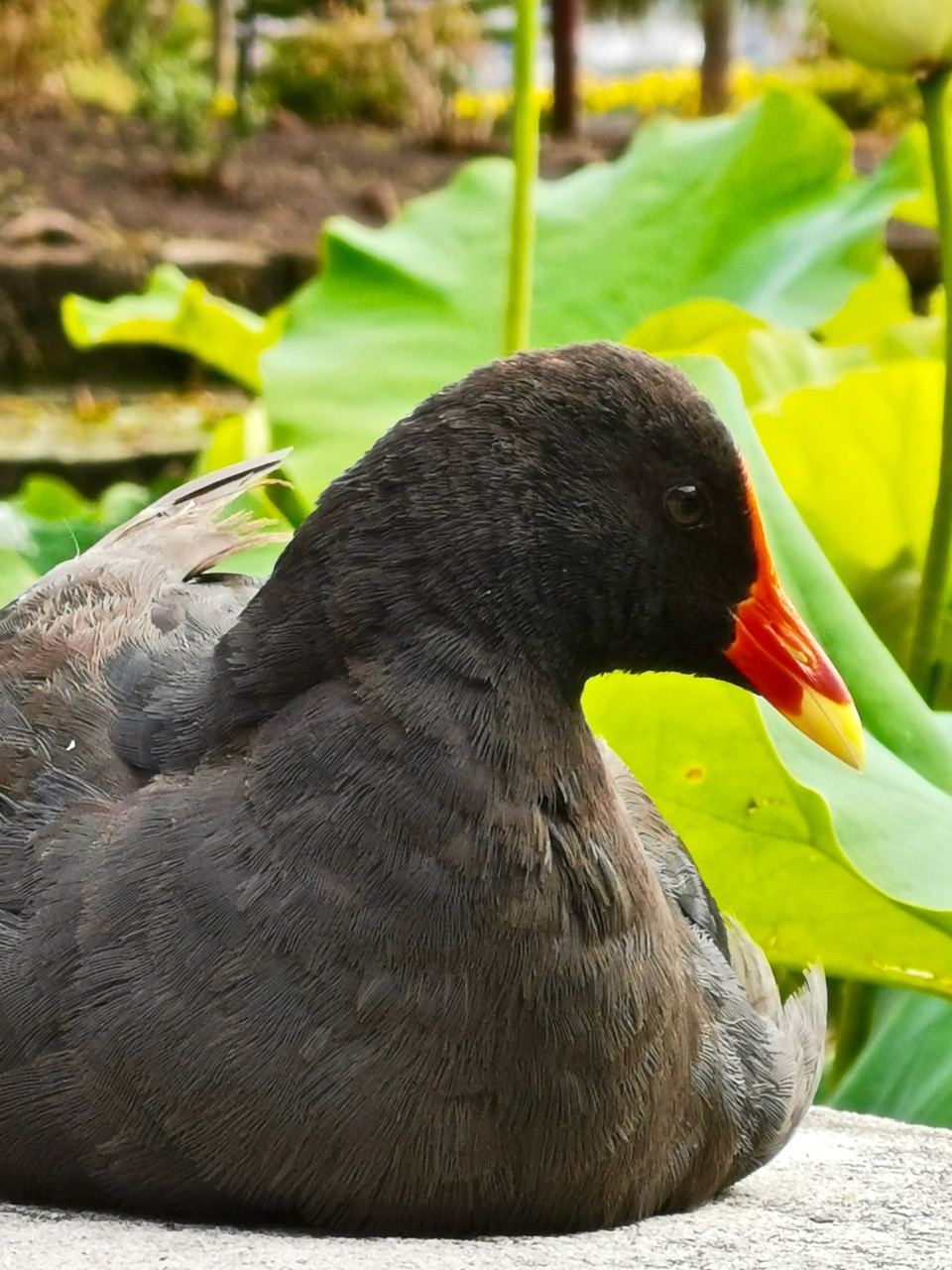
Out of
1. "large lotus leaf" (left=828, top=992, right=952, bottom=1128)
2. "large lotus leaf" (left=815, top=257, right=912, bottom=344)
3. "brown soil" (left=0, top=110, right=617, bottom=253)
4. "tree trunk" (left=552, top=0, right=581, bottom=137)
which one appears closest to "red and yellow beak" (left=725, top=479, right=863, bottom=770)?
"large lotus leaf" (left=828, top=992, right=952, bottom=1128)

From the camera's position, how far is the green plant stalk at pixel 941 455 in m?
2.47

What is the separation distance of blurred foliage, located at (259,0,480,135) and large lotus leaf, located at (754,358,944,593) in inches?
356

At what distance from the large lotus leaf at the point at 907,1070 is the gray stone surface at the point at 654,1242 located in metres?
0.43

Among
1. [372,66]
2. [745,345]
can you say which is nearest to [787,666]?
[745,345]

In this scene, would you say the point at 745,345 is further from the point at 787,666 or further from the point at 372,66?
the point at 372,66

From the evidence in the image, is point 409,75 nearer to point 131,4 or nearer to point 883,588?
point 131,4

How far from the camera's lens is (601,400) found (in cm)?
167

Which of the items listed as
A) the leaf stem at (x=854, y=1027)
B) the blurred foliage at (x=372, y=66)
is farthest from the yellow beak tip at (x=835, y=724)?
the blurred foliage at (x=372, y=66)

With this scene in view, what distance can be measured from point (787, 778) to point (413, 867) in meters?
0.59

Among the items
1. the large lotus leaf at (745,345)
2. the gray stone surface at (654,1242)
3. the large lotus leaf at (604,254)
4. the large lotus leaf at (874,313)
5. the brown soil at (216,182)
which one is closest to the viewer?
the gray stone surface at (654,1242)

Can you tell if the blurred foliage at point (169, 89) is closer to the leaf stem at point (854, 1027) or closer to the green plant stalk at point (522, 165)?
the green plant stalk at point (522, 165)

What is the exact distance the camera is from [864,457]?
2.74 metres

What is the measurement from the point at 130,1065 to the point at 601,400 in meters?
0.69

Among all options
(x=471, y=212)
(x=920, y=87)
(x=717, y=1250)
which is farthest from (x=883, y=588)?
(x=717, y=1250)
